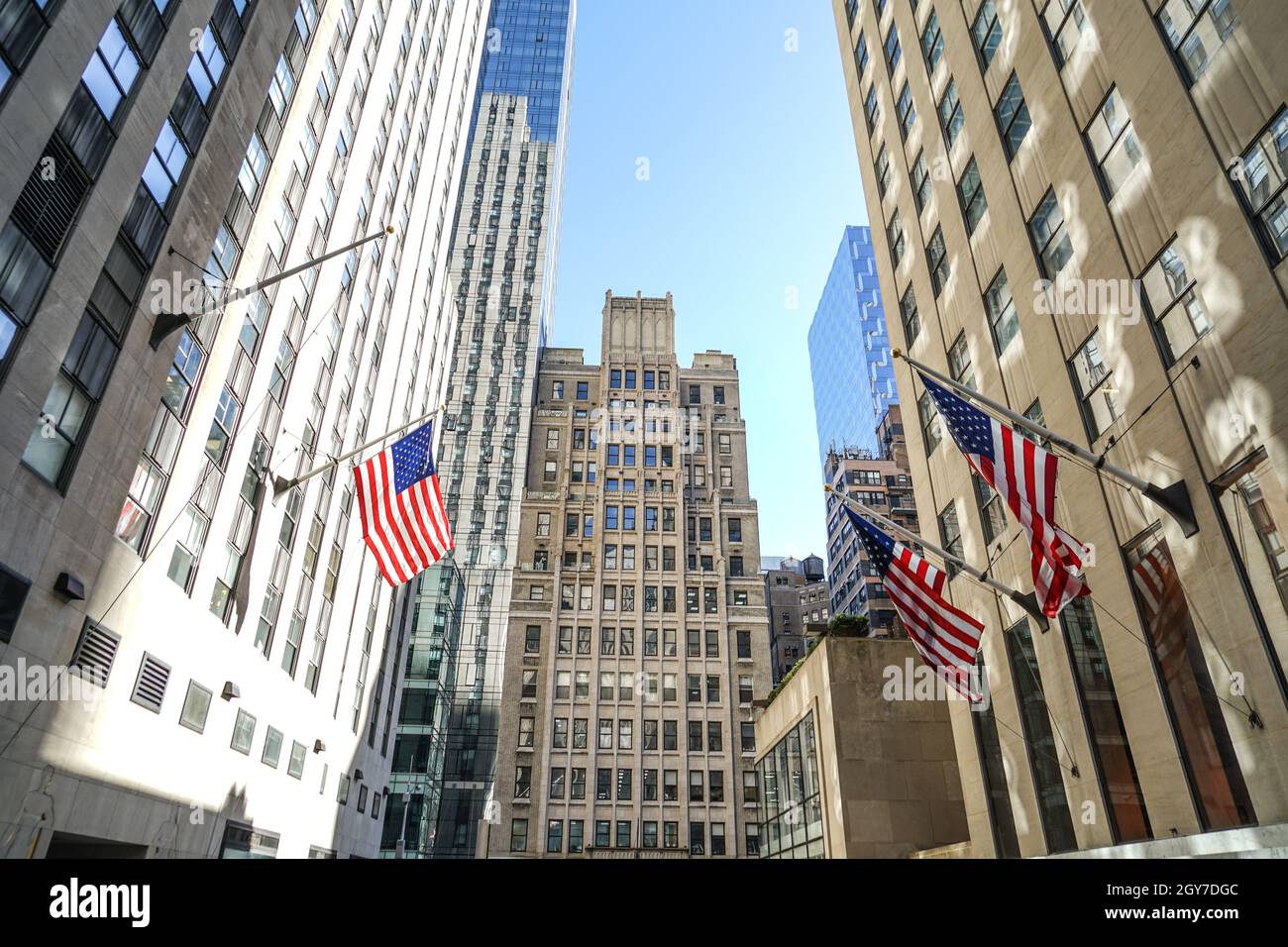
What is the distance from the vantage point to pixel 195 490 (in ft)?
79.6

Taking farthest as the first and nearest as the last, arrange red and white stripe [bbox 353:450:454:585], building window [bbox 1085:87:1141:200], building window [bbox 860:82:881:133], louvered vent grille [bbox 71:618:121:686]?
building window [bbox 860:82:881:133]
red and white stripe [bbox 353:450:454:585]
louvered vent grille [bbox 71:618:121:686]
building window [bbox 1085:87:1141:200]

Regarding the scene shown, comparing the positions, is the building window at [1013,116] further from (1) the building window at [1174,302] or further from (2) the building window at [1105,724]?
(2) the building window at [1105,724]

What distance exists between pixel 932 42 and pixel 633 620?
60304mm

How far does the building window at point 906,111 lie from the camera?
31.4m

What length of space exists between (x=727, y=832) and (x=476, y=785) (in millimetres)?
23343

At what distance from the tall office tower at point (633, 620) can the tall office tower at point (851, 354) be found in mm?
51217

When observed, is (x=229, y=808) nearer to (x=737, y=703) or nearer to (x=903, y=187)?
(x=903, y=187)

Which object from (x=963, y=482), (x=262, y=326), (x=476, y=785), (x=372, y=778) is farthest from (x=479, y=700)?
(x=963, y=482)

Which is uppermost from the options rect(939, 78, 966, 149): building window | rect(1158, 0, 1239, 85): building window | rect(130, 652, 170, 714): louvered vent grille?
rect(939, 78, 966, 149): building window

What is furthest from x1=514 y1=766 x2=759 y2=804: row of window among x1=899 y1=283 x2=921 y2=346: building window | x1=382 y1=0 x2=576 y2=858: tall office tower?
x1=899 y1=283 x2=921 y2=346: building window

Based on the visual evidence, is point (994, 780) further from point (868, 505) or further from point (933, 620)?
point (868, 505)

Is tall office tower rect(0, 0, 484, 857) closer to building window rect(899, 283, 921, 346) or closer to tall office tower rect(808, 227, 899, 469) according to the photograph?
building window rect(899, 283, 921, 346)

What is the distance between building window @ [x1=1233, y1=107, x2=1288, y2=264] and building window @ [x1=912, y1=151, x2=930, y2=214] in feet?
52.1

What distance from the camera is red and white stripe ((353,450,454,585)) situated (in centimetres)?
1997
